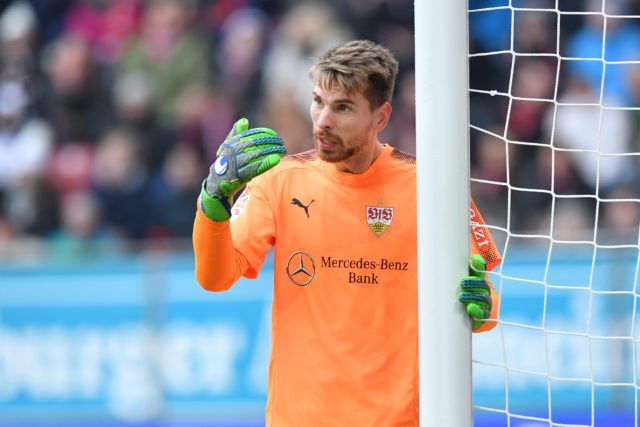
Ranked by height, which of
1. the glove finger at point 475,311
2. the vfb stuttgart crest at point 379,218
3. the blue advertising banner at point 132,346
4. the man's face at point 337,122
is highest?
the man's face at point 337,122

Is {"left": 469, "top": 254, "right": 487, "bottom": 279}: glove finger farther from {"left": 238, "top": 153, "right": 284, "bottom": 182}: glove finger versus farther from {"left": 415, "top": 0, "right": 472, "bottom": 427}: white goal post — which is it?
{"left": 238, "top": 153, "right": 284, "bottom": 182}: glove finger

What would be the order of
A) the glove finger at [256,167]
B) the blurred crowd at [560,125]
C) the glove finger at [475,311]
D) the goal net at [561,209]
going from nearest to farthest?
the glove finger at [475,311] < the glove finger at [256,167] < the goal net at [561,209] < the blurred crowd at [560,125]

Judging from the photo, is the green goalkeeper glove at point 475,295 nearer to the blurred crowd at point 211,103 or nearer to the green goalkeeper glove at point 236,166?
the green goalkeeper glove at point 236,166

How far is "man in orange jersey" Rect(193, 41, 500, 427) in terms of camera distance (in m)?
3.45

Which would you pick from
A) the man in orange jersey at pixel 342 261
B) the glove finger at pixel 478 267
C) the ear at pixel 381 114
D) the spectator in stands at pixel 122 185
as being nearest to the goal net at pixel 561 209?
the ear at pixel 381 114

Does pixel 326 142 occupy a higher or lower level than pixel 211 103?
lower

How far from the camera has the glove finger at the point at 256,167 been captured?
3.14m

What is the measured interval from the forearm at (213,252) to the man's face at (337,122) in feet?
1.69

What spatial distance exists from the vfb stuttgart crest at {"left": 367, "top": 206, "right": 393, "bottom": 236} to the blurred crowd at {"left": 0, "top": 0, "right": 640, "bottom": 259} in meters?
4.28

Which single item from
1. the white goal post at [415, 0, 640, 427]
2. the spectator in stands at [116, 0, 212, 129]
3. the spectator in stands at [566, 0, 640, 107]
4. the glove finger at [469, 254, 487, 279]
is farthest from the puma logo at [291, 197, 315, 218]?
the spectator in stands at [116, 0, 212, 129]

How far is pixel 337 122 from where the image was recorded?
11.4 ft

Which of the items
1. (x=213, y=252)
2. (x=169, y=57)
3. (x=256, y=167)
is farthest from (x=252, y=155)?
(x=169, y=57)

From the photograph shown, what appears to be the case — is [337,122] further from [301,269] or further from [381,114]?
[301,269]

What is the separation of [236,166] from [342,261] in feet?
2.09
